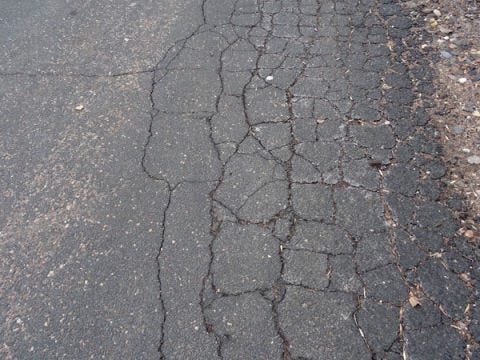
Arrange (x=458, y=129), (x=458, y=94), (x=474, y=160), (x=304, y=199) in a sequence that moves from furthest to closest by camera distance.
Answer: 1. (x=458, y=94)
2. (x=458, y=129)
3. (x=474, y=160)
4. (x=304, y=199)

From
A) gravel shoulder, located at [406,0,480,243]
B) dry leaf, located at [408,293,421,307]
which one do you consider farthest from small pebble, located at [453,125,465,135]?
dry leaf, located at [408,293,421,307]

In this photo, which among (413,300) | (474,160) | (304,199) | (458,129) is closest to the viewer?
(413,300)

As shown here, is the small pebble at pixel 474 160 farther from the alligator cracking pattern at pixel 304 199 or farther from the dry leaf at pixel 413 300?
the dry leaf at pixel 413 300

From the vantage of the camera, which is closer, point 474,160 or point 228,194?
point 228,194

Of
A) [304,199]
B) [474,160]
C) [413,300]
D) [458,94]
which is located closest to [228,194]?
[304,199]

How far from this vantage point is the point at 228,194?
321cm

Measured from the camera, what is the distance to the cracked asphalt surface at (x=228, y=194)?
2551 millimetres

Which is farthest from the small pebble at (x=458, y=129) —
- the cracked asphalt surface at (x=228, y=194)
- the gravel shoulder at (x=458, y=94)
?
the cracked asphalt surface at (x=228, y=194)

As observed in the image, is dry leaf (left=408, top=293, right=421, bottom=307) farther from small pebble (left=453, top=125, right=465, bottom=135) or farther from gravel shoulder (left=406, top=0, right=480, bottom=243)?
small pebble (left=453, top=125, right=465, bottom=135)

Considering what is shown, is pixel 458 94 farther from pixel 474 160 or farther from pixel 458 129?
pixel 474 160

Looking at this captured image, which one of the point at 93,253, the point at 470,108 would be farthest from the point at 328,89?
the point at 93,253

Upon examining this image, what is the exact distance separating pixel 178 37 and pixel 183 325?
10.1 ft

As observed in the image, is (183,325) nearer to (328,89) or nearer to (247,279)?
(247,279)

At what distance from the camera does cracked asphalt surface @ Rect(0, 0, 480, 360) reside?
2.55m
